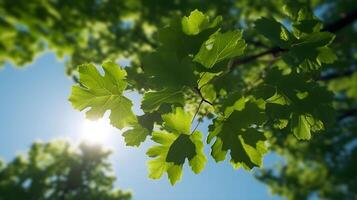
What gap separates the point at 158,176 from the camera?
1.84m

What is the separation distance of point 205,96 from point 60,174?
17.3 m

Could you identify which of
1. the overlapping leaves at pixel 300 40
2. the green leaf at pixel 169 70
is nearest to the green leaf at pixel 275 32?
the overlapping leaves at pixel 300 40

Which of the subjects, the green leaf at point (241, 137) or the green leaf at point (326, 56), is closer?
the green leaf at point (241, 137)

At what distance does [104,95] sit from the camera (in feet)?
5.67

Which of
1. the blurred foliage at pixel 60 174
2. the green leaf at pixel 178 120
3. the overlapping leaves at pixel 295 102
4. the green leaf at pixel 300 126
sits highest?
the blurred foliage at pixel 60 174

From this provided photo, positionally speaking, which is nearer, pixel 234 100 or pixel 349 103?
pixel 234 100

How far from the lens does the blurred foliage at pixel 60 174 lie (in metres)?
16.0

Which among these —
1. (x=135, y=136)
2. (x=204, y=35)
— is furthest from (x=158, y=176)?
(x=204, y=35)

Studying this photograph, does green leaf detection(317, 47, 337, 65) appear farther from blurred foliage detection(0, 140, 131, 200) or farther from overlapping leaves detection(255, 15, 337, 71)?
blurred foliage detection(0, 140, 131, 200)

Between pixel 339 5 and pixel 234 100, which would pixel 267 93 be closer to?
pixel 234 100

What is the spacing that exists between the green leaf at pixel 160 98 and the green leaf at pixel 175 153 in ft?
0.49

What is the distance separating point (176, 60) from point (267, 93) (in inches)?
19.3

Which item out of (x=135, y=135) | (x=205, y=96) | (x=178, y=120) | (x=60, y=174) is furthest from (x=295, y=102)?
(x=60, y=174)

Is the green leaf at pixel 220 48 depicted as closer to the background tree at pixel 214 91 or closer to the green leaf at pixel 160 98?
the background tree at pixel 214 91
